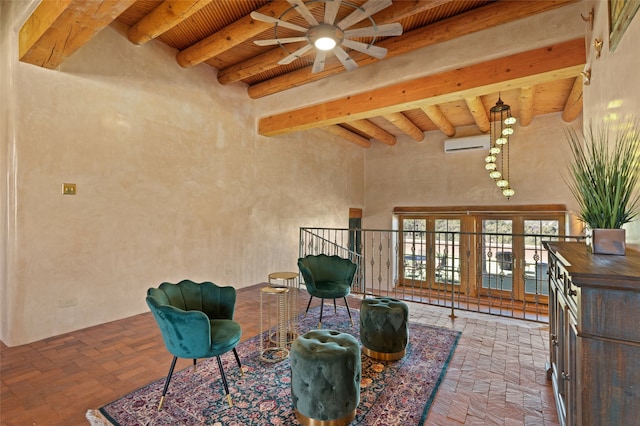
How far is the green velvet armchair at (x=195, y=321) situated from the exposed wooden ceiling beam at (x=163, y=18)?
2.54 meters

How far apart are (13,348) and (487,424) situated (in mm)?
4032

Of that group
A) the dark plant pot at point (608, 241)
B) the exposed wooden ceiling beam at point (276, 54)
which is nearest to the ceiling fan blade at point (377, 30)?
the exposed wooden ceiling beam at point (276, 54)

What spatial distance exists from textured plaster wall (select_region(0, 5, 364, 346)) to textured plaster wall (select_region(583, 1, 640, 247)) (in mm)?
4391

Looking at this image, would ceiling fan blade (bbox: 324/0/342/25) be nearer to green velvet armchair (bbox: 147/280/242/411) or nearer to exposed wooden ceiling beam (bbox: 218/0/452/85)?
exposed wooden ceiling beam (bbox: 218/0/452/85)

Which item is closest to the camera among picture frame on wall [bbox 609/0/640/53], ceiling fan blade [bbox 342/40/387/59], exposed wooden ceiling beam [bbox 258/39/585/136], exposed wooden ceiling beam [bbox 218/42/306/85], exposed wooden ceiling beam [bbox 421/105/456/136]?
picture frame on wall [bbox 609/0/640/53]

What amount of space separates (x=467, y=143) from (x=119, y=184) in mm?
7033

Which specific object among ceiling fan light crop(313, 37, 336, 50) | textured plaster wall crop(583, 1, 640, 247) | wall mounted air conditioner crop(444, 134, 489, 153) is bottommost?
textured plaster wall crop(583, 1, 640, 247)

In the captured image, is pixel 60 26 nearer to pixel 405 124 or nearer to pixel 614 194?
pixel 614 194

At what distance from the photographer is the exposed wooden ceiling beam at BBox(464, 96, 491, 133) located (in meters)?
5.04

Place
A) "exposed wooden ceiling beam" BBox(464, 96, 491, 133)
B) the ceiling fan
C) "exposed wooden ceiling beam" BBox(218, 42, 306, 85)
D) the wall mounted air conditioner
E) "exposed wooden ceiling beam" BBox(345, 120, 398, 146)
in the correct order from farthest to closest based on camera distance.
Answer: the wall mounted air conditioner < "exposed wooden ceiling beam" BBox(345, 120, 398, 146) < "exposed wooden ceiling beam" BBox(464, 96, 491, 133) < "exposed wooden ceiling beam" BBox(218, 42, 306, 85) < the ceiling fan

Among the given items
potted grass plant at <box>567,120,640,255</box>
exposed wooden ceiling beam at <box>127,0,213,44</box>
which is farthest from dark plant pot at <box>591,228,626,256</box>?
exposed wooden ceiling beam at <box>127,0,213,44</box>

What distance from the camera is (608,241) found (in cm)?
150

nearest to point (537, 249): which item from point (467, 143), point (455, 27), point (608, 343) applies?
point (467, 143)

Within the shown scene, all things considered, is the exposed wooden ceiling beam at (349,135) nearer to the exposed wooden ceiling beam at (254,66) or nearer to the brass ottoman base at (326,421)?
the exposed wooden ceiling beam at (254,66)
